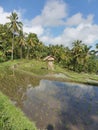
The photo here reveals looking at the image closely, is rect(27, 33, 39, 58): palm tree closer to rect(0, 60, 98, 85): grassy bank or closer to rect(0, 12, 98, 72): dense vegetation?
rect(0, 12, 98, 72): dense vegetation

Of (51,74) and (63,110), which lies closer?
(63,110)

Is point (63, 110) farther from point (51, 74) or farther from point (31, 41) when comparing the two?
point (31, 41)

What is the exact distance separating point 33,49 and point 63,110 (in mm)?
54037

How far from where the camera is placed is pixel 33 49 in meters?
67.3

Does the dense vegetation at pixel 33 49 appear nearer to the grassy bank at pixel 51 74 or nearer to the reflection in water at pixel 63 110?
the grassy bank at pixel 51 74

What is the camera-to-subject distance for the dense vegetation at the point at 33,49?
4916 cm

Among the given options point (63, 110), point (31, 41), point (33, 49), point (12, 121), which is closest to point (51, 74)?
point (63, 110)

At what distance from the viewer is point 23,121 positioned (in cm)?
1056

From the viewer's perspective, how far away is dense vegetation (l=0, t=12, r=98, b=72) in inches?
1935

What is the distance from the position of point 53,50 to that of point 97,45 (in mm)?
28136

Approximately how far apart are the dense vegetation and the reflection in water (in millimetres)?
22220

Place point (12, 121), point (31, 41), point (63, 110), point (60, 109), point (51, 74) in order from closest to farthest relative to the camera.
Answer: point (12, 121) → point (63, 110) → point (60, 109) → point (51, 74) → point (31, 41)

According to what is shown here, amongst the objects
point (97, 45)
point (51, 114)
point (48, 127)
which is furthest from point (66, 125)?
point (97, 45)

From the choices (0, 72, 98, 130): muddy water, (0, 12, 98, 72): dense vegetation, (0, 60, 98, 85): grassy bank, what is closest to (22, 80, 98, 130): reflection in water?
(0, 72, 98, 130): muddy water
